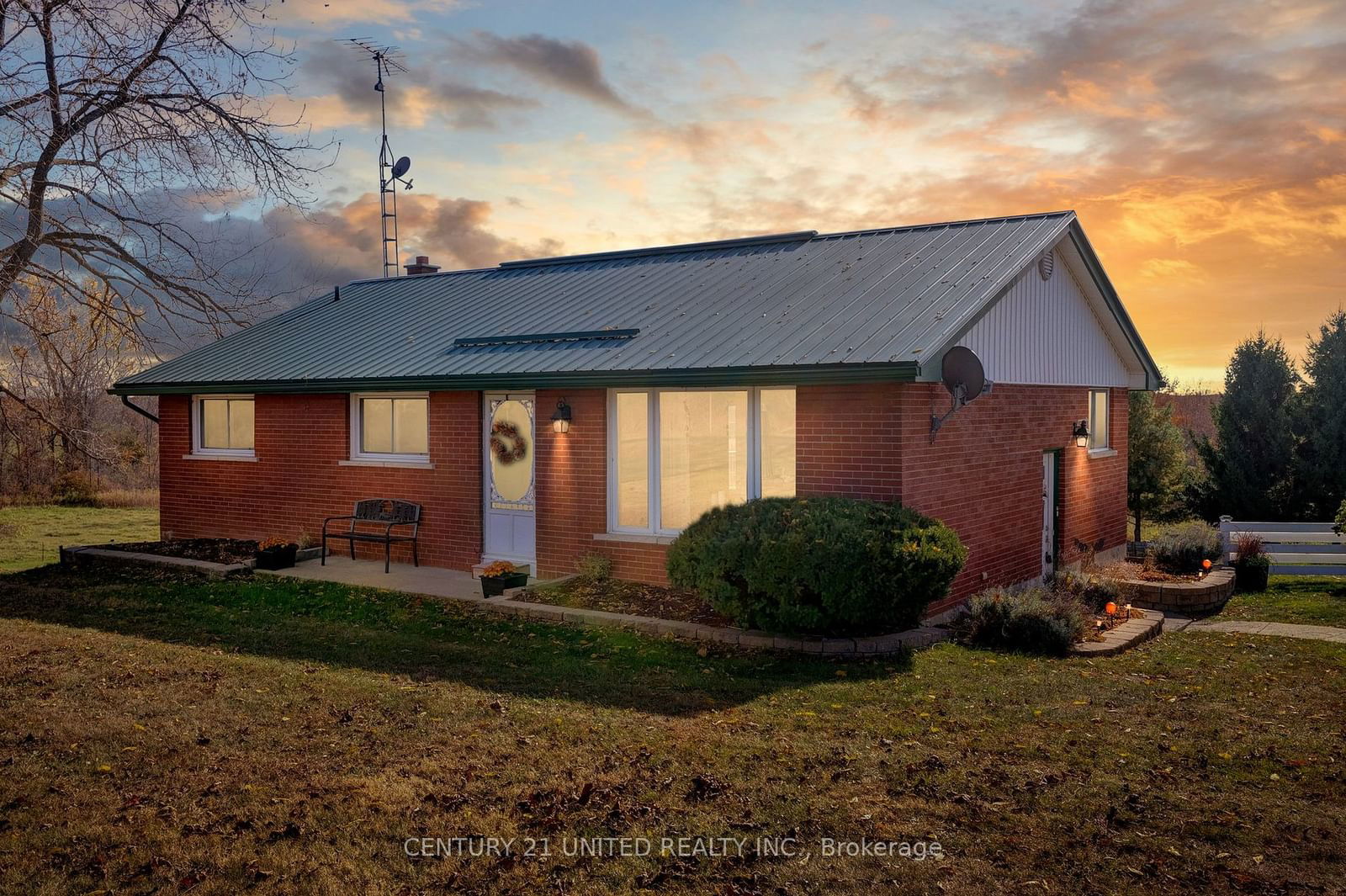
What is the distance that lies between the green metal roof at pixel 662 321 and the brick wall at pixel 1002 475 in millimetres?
1086

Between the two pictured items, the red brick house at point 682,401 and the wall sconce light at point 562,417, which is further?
the wall sconce light at point 562,417

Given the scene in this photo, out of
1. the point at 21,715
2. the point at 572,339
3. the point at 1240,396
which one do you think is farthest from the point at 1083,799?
the point at 1240,396

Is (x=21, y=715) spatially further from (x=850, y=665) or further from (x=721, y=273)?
(x=721, y=273)

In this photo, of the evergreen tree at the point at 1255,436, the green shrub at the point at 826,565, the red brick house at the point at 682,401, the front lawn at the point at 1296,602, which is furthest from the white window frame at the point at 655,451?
the evergreen tree at the point at 1255,436

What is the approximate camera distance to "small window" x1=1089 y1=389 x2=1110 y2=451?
16250mm

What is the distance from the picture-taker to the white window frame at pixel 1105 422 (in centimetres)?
1612

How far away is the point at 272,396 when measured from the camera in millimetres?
15766

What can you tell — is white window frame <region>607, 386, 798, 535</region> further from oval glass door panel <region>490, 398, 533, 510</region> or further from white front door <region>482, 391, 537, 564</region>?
oval glass door panel <region>490, 398, 533, 510</region>

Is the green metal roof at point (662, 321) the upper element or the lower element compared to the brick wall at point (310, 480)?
upper

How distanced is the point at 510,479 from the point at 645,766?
7.60 m

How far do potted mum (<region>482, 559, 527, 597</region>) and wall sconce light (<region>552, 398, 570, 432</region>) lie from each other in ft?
5.96

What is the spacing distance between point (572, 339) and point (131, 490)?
2071cm

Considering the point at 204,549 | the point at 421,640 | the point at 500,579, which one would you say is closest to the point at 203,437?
the point at 204,549

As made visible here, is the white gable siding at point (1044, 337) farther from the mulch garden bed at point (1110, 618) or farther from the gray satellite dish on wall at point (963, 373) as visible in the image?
the mulch garden bed at point (1110, 618)
